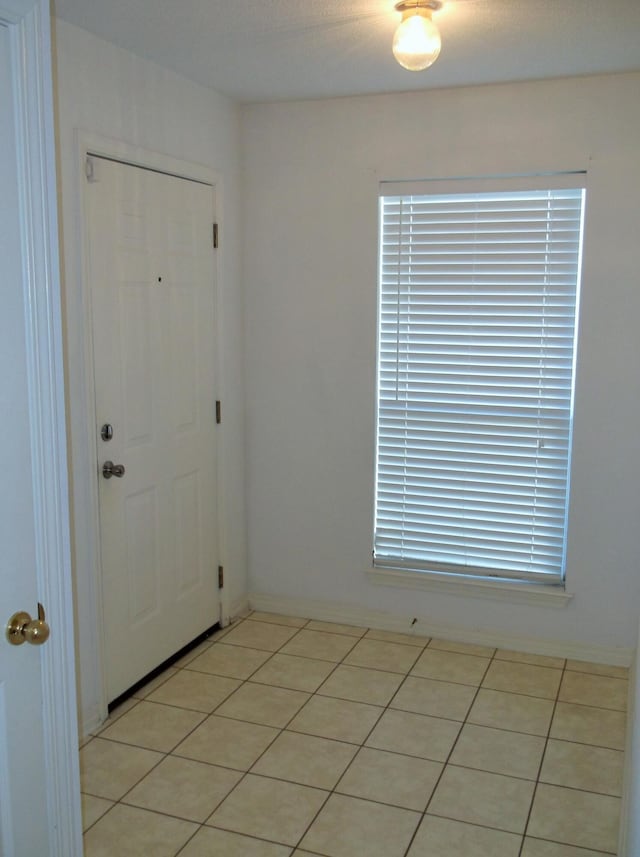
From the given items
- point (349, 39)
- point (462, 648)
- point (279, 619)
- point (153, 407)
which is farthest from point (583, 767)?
point (349, 39)

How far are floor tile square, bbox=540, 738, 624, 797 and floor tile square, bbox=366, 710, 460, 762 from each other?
1.17ft

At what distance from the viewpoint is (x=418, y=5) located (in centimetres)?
254

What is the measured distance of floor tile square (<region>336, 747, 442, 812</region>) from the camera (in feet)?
8.86

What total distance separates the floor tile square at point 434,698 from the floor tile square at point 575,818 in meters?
0.56

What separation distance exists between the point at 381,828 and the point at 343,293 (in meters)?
2.34

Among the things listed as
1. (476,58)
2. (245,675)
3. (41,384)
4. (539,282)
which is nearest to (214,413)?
(245,675)

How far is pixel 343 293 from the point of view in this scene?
3.93 meters

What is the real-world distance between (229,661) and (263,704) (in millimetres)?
430

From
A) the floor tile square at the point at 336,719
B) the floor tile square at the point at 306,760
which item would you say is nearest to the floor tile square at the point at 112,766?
the floor tile square at the point at 306,760

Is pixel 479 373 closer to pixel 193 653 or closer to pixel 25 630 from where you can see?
pixel 193 653

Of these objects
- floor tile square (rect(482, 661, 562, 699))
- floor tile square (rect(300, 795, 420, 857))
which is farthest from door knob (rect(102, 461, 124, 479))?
floor tile square (rect(482, 661, 562, 699))

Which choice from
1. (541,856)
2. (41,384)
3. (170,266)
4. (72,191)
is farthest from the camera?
(170,266)

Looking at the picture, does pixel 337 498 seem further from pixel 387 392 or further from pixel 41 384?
pixel 41 384

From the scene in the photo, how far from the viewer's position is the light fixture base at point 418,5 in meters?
2.53
